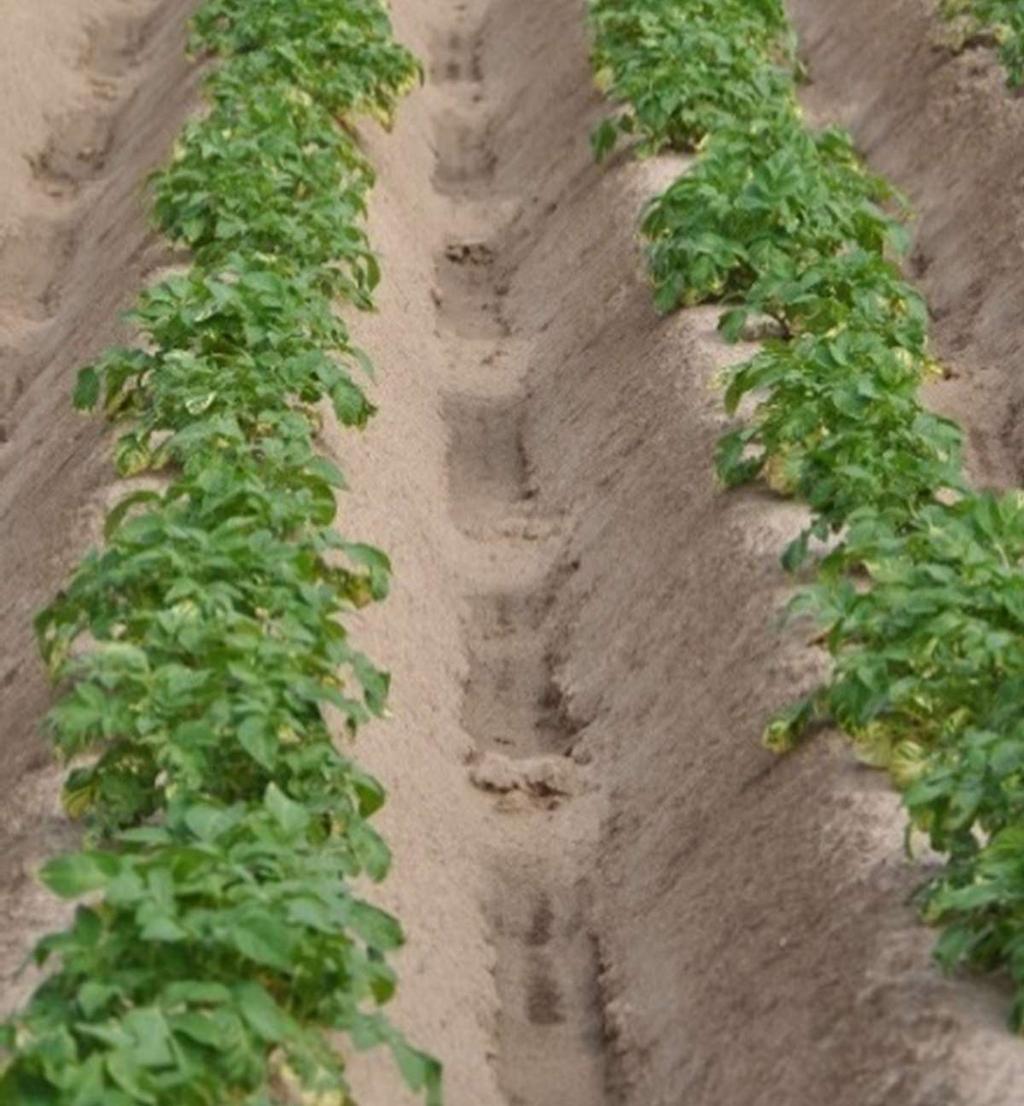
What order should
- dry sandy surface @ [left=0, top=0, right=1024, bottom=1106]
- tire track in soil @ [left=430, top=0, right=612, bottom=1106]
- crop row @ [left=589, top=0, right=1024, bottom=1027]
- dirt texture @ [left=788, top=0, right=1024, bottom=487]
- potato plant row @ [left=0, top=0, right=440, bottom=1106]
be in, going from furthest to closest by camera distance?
dirt texture @ [left=788, top=0, right=1024, bottom=487]
tire track in soil @ [left=430, top=0, right=612, bottom=1106]
dry sandy surface @ [left=0, top=0, right=1024, bottom=1106]
crop row @ [left=589, top=0, right=1024, bottom=1027]
potato plant row @ [left=0, top=0, right=440, bottom=1106]

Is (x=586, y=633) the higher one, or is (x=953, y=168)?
(x=953, y=168)

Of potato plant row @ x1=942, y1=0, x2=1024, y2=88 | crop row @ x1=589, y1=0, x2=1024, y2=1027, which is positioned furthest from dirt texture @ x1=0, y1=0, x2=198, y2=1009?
potato plant row @ x1=942, y1=0, x2=1024, y2=88

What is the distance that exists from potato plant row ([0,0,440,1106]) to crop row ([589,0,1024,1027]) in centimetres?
114

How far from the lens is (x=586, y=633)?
28.8ft

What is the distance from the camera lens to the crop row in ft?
19.7

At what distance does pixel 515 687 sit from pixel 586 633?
0.91ft

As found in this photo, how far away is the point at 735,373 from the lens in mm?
8703

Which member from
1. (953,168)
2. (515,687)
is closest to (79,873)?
(515,687)

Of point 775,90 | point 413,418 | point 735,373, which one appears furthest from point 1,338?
point 735,373

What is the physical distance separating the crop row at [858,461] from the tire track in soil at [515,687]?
2.78 ft

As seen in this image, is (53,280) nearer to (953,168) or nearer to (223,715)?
(953,168)

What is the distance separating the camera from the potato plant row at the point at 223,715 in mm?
5152

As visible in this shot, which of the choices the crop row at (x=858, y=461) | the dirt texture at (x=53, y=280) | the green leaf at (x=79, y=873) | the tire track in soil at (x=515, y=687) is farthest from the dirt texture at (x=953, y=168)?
the green leaf at (x=79, y=873)

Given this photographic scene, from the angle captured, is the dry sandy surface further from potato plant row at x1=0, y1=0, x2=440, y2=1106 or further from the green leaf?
the green leaf
